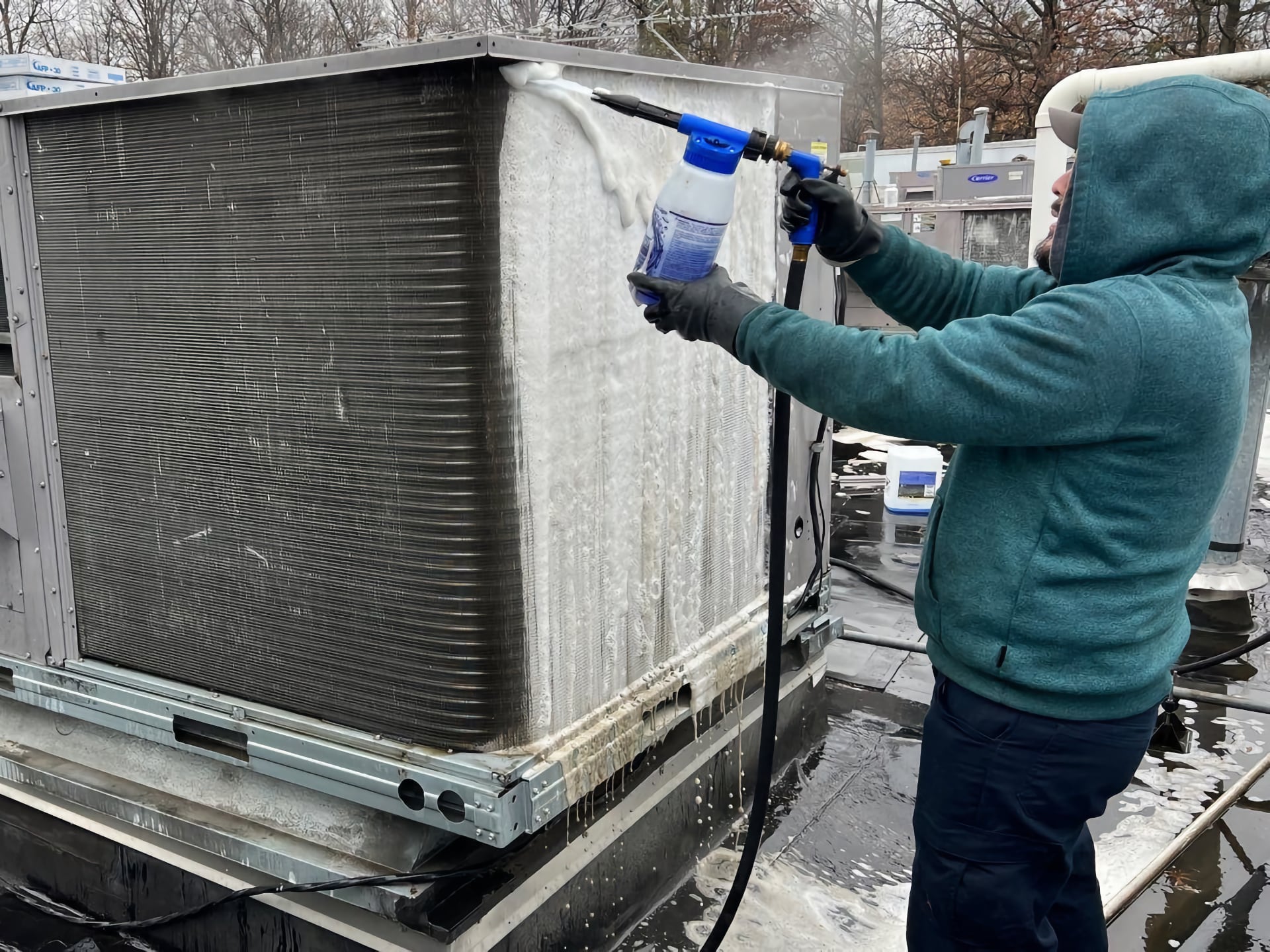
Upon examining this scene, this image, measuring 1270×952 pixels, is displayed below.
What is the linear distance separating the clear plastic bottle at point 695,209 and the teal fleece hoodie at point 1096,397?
17 cm

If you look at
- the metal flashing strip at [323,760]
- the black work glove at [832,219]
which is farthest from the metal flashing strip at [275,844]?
the black work glove at [832,219]

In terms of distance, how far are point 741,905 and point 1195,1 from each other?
19.8 metres

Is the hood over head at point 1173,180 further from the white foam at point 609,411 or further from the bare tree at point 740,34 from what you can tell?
the bare tree at point 740,34

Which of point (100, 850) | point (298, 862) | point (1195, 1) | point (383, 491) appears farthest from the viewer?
point (1195, 1)

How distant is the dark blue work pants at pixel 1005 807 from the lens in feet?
5.87

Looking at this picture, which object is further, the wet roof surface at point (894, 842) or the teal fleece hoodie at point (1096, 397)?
the wet roof surface at point (894, 842)

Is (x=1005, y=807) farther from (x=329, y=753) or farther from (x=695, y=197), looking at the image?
(x=329, y=753)

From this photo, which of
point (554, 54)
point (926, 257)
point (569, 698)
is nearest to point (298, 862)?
point (569, 698)

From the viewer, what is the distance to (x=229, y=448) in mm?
2164

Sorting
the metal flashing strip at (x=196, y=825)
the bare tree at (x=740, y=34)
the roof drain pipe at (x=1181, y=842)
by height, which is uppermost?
the bare tree at (x=740, y=34)

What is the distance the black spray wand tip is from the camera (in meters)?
1.80

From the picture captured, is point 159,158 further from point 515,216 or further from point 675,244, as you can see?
point 675,244

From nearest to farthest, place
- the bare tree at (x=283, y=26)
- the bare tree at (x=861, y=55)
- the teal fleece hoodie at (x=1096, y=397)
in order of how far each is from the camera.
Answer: the teal fleece hoodie at (x=1096, y=397) < the bare tree at (x=283, y=26) < the bare tree at (x=861, y=55)

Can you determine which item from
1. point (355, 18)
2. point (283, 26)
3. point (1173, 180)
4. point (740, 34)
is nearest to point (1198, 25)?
point (740, 34)
